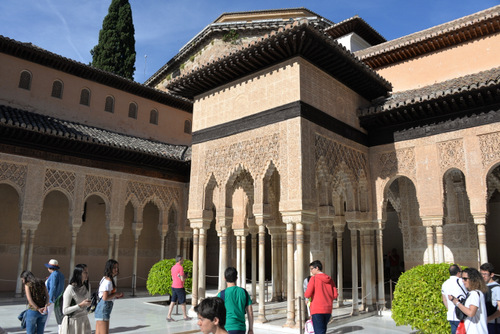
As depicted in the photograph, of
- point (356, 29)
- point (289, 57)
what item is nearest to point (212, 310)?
point (289, 57)

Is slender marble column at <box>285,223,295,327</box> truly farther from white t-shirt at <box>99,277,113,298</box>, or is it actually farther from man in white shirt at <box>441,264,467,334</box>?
white t-shirt at <box>99,277,113,298</box>

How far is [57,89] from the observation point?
14.7 meters

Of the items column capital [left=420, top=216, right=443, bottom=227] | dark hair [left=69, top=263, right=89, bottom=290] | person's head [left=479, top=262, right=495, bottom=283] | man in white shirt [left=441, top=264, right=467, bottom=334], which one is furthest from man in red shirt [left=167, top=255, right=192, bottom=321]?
person's head [left=479, top=262, right=495, bottom=283]

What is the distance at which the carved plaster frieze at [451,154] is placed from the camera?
30.2 feet

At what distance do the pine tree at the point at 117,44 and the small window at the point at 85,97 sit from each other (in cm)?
797

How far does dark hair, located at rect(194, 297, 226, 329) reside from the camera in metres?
2.51

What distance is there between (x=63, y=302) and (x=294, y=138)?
5233 millimetres

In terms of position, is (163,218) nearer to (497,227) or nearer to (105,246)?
(105,246)

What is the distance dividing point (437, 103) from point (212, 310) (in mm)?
8543

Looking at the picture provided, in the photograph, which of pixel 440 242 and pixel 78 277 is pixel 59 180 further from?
pixel 440 242

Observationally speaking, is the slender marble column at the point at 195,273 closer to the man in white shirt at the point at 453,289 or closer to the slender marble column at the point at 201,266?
the slender marble column at the point at 201,266

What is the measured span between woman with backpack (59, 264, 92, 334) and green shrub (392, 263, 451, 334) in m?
5.11

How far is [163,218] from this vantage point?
1509cm

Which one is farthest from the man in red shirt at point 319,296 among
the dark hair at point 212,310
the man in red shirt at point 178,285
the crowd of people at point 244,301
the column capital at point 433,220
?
the column capital at point 433,220
